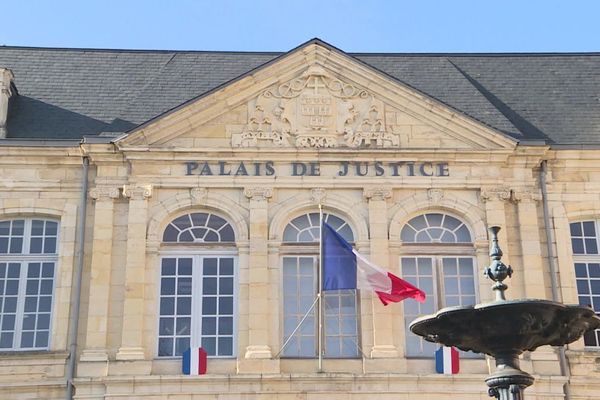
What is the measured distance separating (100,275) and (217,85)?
16.0ft

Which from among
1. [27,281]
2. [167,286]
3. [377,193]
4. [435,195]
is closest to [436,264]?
[435,195]

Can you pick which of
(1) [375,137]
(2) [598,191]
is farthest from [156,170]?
(2) [598,191]

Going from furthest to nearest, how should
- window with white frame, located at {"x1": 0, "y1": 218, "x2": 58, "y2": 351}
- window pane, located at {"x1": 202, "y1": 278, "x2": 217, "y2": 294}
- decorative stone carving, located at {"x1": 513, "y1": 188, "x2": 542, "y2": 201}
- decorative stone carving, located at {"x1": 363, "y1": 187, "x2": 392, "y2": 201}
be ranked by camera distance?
decorative stone carving, located at {"x1": 513, "y1": 188, "x2": 542, "y2": 201}
decorative stone carving, located at {"x1": 363, "y1": 187, "x2": 392, "y2": 201}
window pane, located at {"x1": 202, "y1": 278, "x2": 217, "y2": 294}
window with white frame, located at {"x1": 0, "y1": 218, "x2": 58, "y2": 351}

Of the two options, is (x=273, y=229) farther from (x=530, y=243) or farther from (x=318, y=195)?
(x=530, y=243)

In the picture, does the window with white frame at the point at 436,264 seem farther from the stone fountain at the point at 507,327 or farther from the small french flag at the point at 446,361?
the stone fountain at the point at 507,327

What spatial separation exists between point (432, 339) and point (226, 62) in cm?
1044

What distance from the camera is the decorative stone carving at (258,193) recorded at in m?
17.0

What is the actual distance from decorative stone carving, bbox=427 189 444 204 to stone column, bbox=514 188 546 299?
50.8 inches

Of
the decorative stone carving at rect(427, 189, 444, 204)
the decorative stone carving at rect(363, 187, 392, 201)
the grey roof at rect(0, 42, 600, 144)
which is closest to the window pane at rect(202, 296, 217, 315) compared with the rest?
the decorative stone carving at rect(363, 187, 392, 201)

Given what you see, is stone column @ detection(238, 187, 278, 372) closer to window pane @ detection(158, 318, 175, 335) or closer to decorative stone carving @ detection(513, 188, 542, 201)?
window pane @ detection(158, 318, 175, 335)

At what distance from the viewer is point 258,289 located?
16328 mm

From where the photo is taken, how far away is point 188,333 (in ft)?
53.2

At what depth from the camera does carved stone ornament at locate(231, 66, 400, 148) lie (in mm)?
17453

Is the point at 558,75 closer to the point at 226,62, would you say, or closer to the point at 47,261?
the point at 226,62
